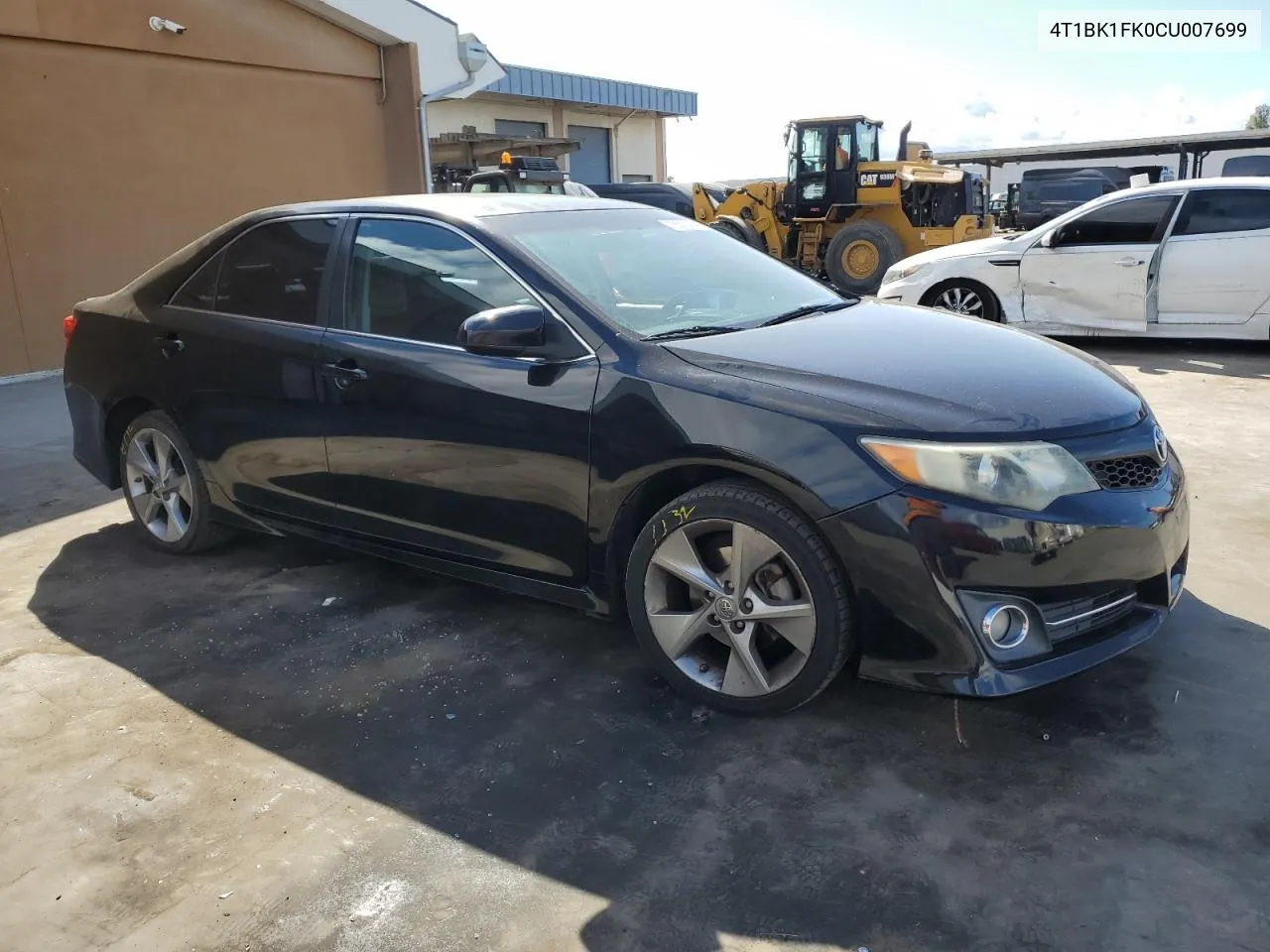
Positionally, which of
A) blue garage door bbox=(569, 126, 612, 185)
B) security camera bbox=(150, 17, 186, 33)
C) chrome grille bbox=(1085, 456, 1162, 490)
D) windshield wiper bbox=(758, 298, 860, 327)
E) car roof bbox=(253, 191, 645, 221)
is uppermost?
blue garage door bbox=(569, 126, 612, 185)

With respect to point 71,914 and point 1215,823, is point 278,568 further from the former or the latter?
point 1215,823

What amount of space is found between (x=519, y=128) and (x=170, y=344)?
2505 cm

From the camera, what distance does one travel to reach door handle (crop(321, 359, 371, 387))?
3.66 meters

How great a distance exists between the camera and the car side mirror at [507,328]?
10.2 feet

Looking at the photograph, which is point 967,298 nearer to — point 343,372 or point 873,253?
point 873,253

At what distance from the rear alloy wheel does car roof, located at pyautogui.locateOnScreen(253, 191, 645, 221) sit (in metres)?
6.01

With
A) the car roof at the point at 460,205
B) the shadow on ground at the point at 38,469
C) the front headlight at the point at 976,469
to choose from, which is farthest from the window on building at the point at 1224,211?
the shadow on ground at the point at 38,469

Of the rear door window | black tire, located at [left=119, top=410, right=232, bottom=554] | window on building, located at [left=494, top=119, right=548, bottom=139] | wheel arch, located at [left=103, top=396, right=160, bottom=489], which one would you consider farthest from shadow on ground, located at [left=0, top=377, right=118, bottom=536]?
window on building, located at [left=494, top=119, right=548, bottom=139]

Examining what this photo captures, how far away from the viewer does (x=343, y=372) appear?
3.70 m

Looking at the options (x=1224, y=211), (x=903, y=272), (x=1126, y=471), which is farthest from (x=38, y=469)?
(x=1224, y=211)

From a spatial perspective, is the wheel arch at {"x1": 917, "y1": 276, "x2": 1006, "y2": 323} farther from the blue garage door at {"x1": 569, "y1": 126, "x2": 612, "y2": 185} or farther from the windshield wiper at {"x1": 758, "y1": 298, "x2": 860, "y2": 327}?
the blue garage door at {"x1": 569, "y1": 126, "x2": 612, "y2": 185}

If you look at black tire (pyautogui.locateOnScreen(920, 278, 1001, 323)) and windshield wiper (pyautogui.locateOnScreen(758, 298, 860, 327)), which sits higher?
windshield wiper (pyautogui.locateOnScreen(758, 298, 860, 327))

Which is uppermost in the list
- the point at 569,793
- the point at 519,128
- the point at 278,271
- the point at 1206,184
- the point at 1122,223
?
the point at 519,128

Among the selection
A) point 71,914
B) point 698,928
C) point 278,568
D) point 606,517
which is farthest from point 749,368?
point 278,568
